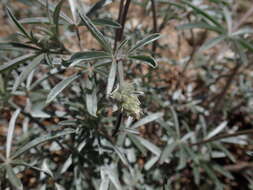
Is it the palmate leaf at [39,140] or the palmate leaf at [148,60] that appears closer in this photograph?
the palmate leaf at [148,60]

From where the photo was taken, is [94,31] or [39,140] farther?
[39,140]

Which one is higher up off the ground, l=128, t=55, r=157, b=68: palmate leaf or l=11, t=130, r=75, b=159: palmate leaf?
l=128, t=55, r=157, b=68: palmate leaf

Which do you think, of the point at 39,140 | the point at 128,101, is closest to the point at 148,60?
the point at 128,101

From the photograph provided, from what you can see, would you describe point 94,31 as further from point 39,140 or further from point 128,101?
point 39,140

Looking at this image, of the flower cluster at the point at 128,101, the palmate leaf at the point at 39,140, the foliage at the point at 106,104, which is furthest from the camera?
the palmate leaf at the point at 39,140

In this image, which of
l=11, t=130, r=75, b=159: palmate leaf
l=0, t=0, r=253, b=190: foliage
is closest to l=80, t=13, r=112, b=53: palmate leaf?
l=0, t=0, r=253, b=190: foliage

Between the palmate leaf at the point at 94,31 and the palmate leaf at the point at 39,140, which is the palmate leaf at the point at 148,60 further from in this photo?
A: the palmate leaf at the point at 39,140

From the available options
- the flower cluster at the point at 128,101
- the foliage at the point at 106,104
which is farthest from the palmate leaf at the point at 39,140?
the flower cluster at the point at 128,101

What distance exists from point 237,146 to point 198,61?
0.70m

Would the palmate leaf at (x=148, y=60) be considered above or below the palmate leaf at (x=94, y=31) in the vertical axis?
below

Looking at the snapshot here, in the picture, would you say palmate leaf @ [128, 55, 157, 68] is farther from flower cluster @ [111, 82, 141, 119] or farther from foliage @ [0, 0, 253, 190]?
flower cluster @ [111, 82, 141, 119]

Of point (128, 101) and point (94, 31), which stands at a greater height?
point (94, 31)

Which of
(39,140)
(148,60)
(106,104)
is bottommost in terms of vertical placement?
(39,140)

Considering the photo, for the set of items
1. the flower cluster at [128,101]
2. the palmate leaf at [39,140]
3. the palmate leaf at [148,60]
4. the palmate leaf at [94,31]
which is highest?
the palmate leaf at [94,31]
